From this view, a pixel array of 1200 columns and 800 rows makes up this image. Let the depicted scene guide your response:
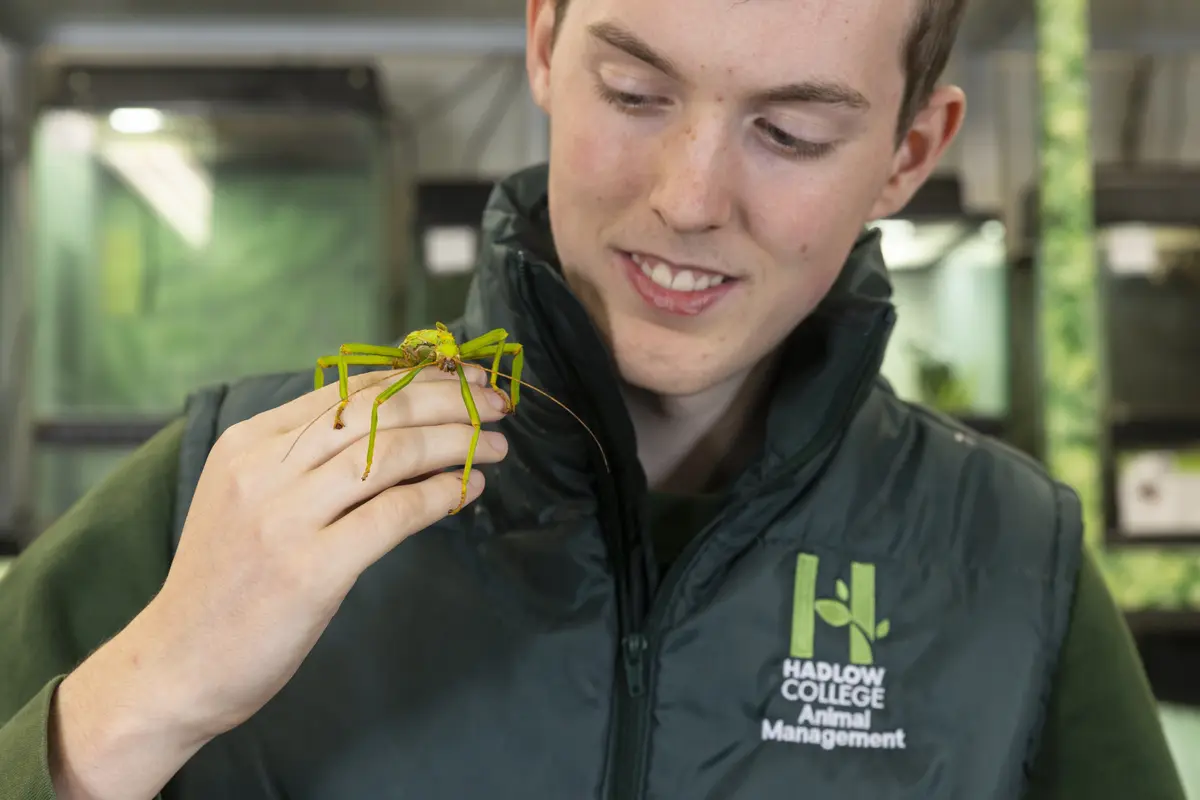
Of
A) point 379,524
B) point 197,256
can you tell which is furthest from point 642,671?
point 197,256

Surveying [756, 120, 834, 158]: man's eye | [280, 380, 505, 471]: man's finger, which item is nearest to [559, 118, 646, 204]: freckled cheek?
[756, 120, 834, 158]: man's eye

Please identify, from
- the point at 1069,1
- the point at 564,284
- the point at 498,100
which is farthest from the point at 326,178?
the point at 564,284

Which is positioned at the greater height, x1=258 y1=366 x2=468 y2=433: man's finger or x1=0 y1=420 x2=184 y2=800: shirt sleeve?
x1=258 y1=366 x2=468 y2=433: man's finger

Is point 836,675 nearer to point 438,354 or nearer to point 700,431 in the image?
point 700,431

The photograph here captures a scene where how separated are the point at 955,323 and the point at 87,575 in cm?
272

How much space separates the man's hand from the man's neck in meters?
0.35

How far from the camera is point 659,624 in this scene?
2.47 feet

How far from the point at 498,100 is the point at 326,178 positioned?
623 millimetres

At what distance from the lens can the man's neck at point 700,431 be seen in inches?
35.5

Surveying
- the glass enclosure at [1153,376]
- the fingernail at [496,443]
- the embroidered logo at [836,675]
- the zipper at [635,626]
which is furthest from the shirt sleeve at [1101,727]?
the glass enclosure at [1153,376]

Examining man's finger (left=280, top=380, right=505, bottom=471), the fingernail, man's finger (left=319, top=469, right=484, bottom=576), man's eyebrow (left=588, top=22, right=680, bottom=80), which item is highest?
man's eyebrow (left=588, top=22, right=680, bottom=80)

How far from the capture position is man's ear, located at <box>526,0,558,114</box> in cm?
85

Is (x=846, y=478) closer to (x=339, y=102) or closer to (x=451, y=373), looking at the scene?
(x=451, y=373)

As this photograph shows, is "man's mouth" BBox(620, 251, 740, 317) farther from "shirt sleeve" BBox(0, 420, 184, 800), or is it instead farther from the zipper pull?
"shirt sleeve" BBox(0, 420, 184, 800)
